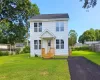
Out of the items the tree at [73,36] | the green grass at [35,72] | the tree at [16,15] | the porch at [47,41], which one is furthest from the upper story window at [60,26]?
the tree at [73,36]

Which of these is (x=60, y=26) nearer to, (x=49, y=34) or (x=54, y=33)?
(x=54, y=33)

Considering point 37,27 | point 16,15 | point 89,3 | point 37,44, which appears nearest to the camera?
point 89,3

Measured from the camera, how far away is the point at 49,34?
2695 cm

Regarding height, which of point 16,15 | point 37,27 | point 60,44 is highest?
point 16,15

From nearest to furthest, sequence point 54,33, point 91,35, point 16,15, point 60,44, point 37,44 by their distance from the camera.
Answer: point 60,44 → point 54,33 → point 37,44 → point 16,15 → point 91,35

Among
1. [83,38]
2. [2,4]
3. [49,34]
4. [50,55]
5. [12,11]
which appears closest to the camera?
[50,55]

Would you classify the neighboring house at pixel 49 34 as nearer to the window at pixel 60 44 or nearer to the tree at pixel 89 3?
the window at pixel 60 44

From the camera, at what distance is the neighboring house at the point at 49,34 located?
88.9ft

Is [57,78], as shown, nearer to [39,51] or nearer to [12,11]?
[39,51]

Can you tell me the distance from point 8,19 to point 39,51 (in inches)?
633

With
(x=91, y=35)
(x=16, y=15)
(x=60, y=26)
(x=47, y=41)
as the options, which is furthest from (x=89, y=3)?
(x=91, y=35)

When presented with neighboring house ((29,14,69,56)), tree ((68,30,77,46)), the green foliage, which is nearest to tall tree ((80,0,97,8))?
neighboring house ((29,14,69,56))

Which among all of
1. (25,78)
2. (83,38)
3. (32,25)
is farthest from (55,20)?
(83,38)

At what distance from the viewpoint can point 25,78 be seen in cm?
936
